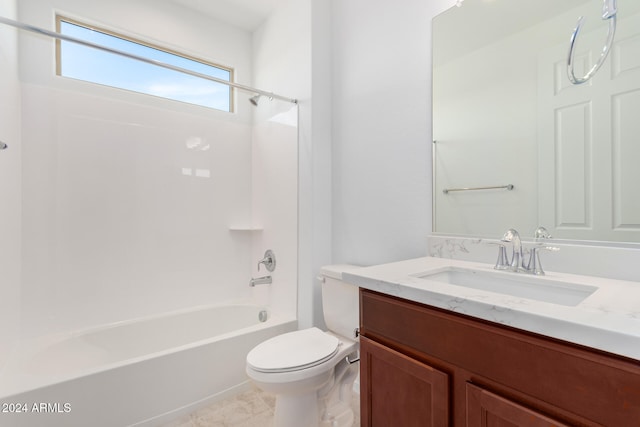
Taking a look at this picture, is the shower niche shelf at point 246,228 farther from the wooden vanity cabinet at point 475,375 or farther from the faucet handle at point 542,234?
the faucet handle at point 542,234

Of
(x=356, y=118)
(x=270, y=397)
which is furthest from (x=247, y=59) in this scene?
(x=270, y=397)

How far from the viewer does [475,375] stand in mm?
691

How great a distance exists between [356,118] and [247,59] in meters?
1.43

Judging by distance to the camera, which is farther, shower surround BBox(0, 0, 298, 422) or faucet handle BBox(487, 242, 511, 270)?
shower surround BBox(0, 0, 298, 422)

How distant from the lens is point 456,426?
2.37ft

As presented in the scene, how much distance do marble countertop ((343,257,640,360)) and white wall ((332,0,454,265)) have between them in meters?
0.66

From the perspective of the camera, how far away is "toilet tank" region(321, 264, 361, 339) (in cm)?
155

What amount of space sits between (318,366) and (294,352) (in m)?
0.14

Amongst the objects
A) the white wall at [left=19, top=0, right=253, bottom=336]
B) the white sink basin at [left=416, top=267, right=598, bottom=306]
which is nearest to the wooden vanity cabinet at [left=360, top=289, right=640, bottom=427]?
the white sink basin at [left=416, top=267, right=598, bottom=306]

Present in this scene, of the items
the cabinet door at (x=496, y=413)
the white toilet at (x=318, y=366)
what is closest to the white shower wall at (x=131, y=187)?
the white toilet at (x=318, y=366)

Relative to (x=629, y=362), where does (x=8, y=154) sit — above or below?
above

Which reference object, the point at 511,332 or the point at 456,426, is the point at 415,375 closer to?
the point at 456,426

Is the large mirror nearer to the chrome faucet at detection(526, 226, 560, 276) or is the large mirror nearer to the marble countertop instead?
the chrome faucet at detection(526, 226, 560, 276)

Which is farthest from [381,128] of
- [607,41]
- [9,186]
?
Result: [9,186]
